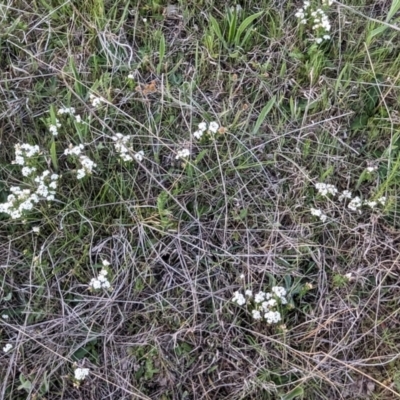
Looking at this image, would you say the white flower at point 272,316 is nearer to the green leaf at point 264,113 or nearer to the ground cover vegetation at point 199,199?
the ground cover vegetation at point 199,199

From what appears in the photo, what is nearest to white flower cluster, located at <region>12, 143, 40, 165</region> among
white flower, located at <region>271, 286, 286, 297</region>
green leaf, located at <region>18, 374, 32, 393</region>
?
green leaf, located at <region>18, 374, 32, 393</region>

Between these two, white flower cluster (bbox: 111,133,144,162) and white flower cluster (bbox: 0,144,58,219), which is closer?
white flower cluster (bbox: 0,144,58,219)

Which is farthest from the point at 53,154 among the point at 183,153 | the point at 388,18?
the point at 388,18

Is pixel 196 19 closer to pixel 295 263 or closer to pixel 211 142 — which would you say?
pixel 211 142

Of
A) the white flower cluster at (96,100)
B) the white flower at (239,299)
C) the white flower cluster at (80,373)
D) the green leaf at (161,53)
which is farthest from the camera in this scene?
the green leaf at (161,53)

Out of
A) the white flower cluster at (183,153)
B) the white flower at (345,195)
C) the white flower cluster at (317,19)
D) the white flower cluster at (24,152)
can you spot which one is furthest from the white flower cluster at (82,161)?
the white flower cluster at (317,19)

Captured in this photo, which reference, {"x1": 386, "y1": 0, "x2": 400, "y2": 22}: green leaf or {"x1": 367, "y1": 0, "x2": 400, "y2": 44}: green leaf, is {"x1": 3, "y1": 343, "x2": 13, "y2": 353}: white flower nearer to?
{"x1": 367, "y1": 0, "x2": 400, "y2": 44}: green leaf
